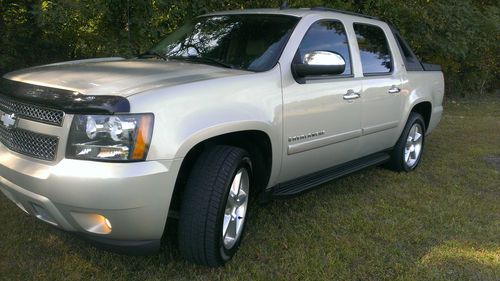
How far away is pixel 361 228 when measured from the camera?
384 centimetres

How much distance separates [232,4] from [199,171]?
5.95 meters

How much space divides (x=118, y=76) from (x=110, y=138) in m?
0.54

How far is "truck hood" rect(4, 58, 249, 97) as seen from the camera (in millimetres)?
2652

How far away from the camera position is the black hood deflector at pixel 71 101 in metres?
2.49

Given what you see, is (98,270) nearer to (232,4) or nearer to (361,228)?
(361,228)

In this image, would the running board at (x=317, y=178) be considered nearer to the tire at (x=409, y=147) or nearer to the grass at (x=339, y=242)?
the grass at (x=339, y=242)

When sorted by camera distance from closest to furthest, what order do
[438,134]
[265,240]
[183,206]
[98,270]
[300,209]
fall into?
[183,206] < [98,270] < [265,240] < [300,209] < [438,134]

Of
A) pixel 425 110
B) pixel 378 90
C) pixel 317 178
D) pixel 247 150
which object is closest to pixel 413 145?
pixel 425 110

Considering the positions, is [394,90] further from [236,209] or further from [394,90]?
[236,209]

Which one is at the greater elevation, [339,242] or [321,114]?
[321,114]

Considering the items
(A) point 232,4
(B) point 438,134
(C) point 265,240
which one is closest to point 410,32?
(B) point 438,134

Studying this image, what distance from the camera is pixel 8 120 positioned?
291 centimetres

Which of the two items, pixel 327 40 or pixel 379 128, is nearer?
pixel 327 40

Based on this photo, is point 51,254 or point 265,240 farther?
point 265,240
